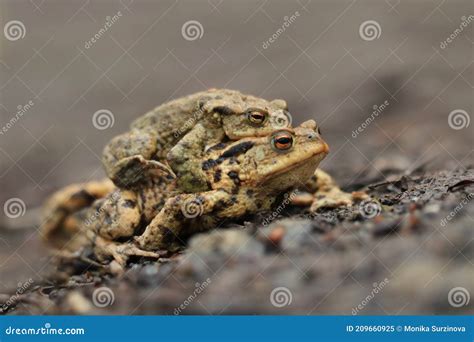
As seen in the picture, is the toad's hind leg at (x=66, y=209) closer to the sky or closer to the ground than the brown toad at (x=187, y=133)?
closer to the ground

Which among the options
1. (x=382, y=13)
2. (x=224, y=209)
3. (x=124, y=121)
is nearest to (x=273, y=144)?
(x=224, y=209)

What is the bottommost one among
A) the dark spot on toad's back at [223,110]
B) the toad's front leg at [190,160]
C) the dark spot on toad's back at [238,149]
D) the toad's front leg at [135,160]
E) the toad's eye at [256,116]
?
the toad's front leg at [135,160]

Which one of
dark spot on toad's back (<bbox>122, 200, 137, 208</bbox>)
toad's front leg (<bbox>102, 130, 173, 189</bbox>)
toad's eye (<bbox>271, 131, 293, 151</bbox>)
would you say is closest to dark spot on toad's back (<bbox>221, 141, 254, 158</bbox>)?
toad's eye (<bbox>271, 131, 293, 151</bbox>)

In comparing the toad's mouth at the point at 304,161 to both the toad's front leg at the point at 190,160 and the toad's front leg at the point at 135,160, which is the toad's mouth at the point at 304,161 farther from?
the toad's front leg at the point at 135,160

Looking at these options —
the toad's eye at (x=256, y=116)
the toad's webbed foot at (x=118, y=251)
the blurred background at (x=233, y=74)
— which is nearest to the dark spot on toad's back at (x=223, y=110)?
the toad's eye at (x=256, y=116)

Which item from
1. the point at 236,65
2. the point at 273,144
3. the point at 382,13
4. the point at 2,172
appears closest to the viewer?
the point at 273,144

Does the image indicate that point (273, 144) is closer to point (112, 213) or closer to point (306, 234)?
point (306, 234)

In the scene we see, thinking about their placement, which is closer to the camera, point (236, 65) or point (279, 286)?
point (279, 286)
